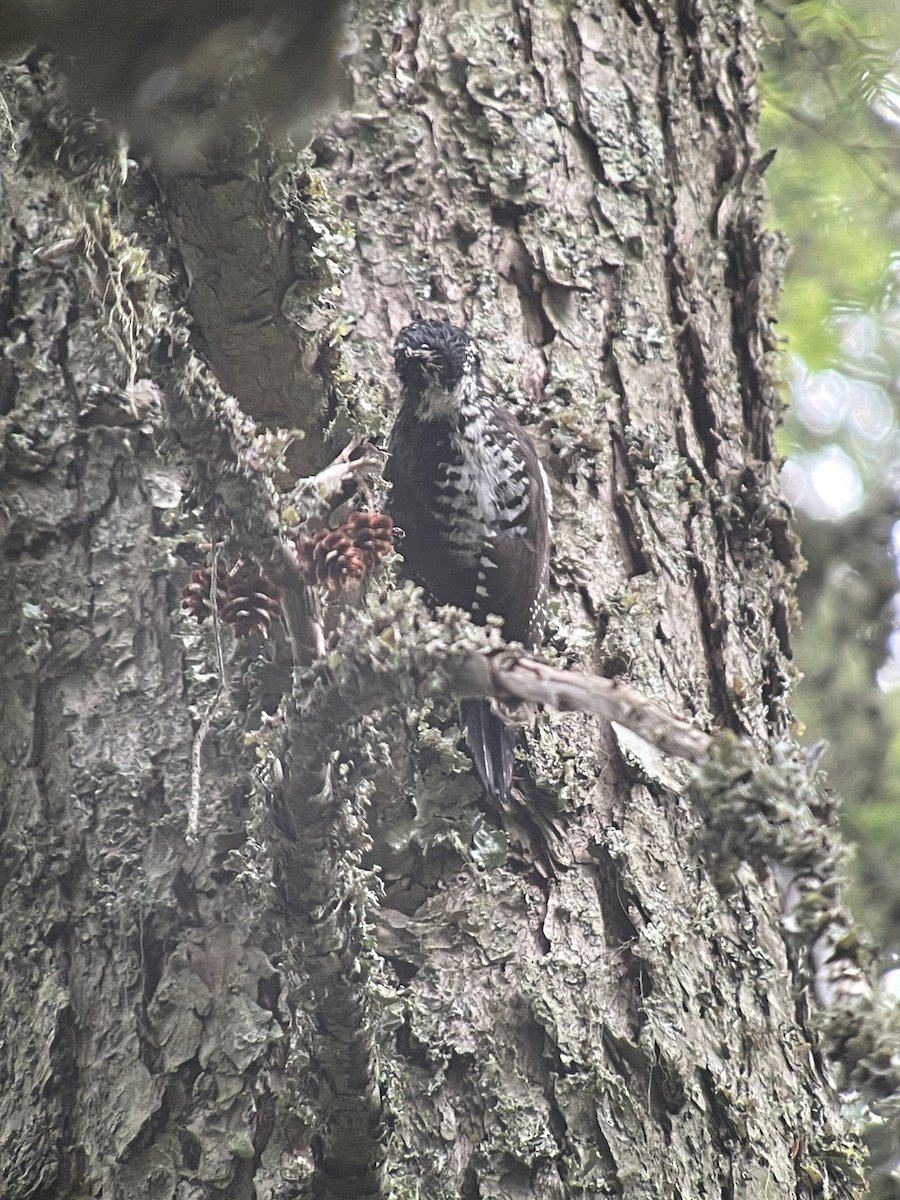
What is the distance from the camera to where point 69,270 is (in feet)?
5.43

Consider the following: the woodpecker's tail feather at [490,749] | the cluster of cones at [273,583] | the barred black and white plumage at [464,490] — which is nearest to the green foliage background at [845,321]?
the barred black and white plumage at [464,490]

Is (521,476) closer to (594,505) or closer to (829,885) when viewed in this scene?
(594,505)

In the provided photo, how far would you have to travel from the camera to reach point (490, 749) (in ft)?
5.40

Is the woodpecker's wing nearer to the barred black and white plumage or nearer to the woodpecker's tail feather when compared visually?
the barred black and white plumage

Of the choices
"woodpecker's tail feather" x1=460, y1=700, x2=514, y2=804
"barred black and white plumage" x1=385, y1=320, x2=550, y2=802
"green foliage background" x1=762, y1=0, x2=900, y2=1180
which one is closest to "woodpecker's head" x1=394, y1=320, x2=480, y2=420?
"barred black and white plumage" x1=385, y1=320, x2=550, y2=802

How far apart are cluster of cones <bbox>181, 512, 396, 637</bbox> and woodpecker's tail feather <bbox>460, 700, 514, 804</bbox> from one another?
372 millimetres

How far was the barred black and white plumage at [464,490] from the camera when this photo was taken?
186 cm

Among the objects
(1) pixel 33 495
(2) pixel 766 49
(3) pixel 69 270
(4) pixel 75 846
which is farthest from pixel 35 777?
(2) pixel 766 49

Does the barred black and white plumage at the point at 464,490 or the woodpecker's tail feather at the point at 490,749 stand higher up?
the barred black and white plumage at the point at 464,490

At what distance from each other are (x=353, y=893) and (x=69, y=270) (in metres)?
1.02

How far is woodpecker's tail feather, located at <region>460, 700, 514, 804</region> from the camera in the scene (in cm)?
161

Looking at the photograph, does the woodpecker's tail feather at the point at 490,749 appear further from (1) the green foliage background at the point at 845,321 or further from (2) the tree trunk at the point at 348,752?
(1) the green foliage background at the point at 845,321

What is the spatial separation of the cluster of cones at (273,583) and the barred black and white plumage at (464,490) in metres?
0.55

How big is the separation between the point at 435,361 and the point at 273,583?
713mm
